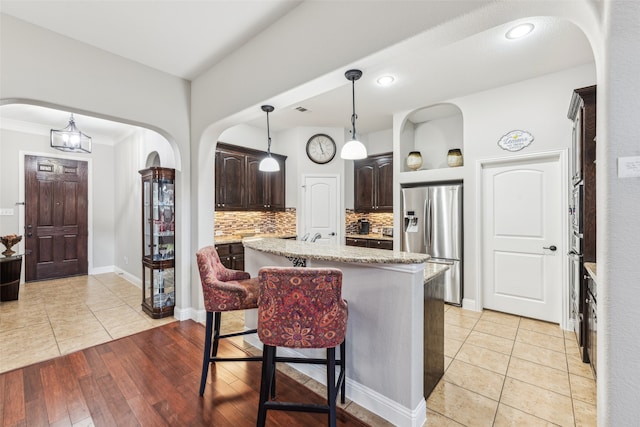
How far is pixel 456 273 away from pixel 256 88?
3451 millimetres

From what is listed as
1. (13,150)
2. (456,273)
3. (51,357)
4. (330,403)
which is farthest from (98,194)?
(456,273)

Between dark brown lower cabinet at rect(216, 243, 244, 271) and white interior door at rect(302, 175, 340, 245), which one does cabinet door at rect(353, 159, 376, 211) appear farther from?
dark brown lower cabinet at rect(216, 243, 244, 271)

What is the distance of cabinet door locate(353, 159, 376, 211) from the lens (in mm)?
5402

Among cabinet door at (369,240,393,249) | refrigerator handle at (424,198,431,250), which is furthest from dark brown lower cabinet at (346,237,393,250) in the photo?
refrigerator handle at (424,198,431,250)

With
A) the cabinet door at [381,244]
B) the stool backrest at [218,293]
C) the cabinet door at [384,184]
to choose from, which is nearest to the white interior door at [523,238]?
the cabinet door at [381,244]

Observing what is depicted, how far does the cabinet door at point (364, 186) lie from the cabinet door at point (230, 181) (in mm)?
2184

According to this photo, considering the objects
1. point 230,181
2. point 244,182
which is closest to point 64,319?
point 230,181

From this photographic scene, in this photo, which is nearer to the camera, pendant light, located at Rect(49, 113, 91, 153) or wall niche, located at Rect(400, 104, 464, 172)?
pendant light, located at Rect(49, 113, 91, 153)

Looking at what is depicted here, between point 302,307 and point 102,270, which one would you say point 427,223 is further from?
point 102,270

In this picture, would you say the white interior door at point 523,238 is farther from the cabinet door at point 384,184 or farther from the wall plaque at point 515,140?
the cabinet door at point 384,184

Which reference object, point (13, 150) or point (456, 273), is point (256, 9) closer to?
point (456, 273)

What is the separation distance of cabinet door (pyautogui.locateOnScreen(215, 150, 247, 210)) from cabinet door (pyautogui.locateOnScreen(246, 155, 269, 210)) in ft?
0.39

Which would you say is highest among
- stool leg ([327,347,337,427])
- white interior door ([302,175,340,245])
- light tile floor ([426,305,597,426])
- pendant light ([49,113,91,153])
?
pendant light ([49,113,91,153])

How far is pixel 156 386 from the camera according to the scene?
215cm
